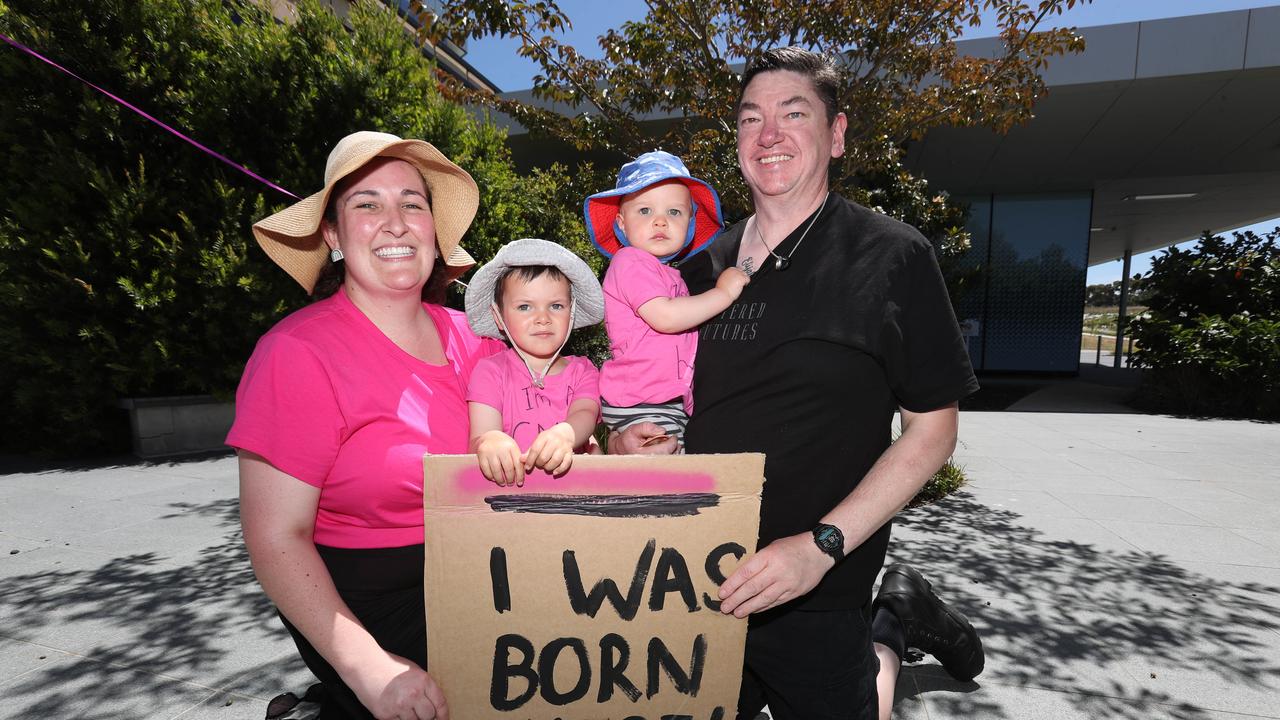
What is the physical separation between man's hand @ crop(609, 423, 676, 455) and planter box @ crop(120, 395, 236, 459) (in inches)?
295

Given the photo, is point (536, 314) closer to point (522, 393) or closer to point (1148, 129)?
point (522, 393)

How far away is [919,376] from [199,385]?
8.11m

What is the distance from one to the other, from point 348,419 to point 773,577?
1.05 meters

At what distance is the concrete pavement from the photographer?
2.88 metres

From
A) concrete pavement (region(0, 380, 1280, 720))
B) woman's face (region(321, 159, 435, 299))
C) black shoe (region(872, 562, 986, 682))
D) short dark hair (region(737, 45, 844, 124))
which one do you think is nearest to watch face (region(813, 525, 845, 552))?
short dark hair (region(737, 45, 844, 124))

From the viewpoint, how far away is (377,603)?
59.9 inches

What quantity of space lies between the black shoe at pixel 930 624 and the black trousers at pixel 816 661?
1.02 m

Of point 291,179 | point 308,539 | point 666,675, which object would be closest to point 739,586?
point 666,675

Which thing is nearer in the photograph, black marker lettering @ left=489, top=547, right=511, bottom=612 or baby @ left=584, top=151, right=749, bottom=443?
black marker lettering @ left=489, top=547, right=511, bottom=612

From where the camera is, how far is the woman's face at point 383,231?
1.60 metres

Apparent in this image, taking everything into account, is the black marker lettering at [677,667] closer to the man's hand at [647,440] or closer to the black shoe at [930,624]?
the man's hand at [647,440]

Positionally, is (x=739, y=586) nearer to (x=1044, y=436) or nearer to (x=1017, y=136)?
(x=1044, y=436)

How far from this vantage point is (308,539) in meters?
1.38

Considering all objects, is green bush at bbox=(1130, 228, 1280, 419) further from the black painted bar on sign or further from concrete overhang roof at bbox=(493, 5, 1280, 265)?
the black painted bar on sign
